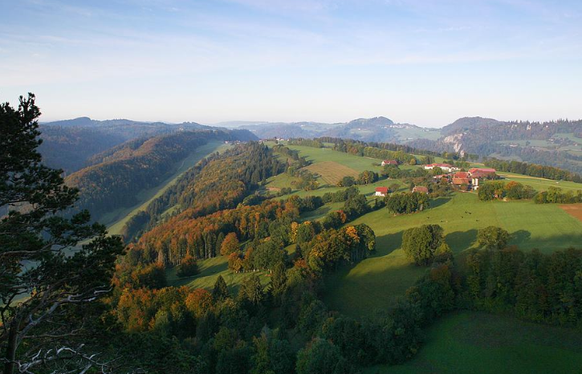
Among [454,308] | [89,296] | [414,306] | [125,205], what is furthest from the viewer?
[125,205]

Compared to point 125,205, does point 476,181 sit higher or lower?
higher

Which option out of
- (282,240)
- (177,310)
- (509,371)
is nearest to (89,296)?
(509,371)

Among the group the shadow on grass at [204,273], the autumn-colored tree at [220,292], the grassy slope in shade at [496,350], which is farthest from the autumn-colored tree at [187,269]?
the grassy slope in shade at [496,350]

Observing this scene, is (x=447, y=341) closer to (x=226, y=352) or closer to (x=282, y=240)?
(x=226, y=352)

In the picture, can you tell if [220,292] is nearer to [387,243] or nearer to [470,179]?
[387,243]

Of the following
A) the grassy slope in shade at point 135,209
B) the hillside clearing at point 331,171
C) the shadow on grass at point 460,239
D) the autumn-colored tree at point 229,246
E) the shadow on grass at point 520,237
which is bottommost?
A: the grassy slope in shade at point 135,209

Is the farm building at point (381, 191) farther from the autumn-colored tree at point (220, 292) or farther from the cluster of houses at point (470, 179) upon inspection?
the autumn-colored tree at point (220, 292)
